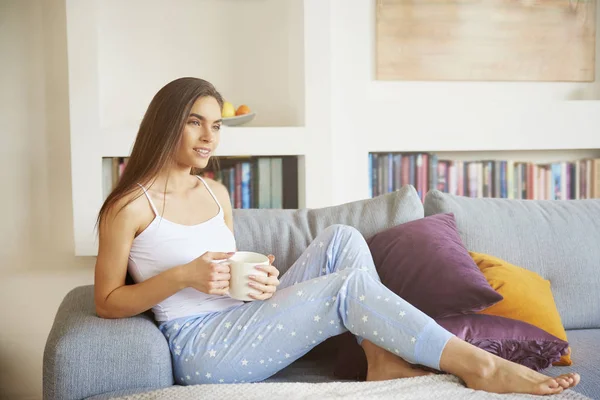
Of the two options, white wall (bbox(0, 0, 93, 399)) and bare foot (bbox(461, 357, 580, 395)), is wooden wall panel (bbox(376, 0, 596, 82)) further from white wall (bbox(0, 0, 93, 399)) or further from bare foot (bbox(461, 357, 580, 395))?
bare foot (bbox(461, 357, 580, 395))

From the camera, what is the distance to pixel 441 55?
10.8 ft

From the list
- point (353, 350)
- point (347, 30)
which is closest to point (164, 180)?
point (353, 350)

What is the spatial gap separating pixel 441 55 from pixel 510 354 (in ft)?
6.01

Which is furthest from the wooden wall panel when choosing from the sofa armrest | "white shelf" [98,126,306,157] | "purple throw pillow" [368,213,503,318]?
the sofa armrest

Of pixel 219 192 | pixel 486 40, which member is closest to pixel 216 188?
pixel 219 192

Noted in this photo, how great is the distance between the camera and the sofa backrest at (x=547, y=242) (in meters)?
2.30

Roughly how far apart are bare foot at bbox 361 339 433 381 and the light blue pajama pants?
0.05 meters

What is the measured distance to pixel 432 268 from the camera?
78.7 inches

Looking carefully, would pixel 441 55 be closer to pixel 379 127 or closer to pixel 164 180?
pixel 379 127

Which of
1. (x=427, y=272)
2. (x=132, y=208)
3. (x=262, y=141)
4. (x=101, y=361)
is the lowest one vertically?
(x=101, y=361)

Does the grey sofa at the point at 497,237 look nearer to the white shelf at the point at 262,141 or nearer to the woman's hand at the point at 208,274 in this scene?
the woman's hand at the point at 208,274

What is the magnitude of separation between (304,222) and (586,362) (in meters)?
0.95

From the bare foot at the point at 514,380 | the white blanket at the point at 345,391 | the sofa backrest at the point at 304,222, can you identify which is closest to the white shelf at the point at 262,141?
the sofa backrest at the point at 304,222

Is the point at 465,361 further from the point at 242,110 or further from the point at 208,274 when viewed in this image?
the point at 242,110
